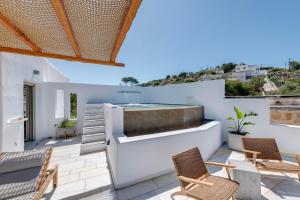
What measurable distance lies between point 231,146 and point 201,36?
31.6ft

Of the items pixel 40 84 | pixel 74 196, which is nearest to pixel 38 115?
pixel 40 84

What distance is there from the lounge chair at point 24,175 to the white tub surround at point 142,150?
1.55 meters

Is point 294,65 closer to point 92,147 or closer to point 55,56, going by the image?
point 92,147

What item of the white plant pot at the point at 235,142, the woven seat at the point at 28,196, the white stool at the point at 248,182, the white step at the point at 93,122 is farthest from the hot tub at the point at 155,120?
the white stool at the point at 248,182

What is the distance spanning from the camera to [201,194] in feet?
8.15

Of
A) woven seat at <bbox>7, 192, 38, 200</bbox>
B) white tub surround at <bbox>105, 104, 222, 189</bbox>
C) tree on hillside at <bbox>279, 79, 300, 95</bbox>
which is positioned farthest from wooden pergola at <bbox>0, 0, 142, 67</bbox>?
tree on hillside at <bbox>279, 79, 300, 95</bbox>

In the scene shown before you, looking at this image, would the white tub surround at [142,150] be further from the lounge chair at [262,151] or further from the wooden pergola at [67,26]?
the wooden pergola at [67,26]

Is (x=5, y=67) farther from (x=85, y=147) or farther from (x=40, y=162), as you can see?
(x=85, y=147)

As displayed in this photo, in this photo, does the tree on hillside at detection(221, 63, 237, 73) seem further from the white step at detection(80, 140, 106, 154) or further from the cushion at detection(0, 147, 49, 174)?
the cushion at detection(0, 147, 49, 174)

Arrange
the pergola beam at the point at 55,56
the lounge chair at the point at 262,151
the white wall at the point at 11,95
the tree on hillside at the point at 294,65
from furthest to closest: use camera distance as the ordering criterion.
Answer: the tree on hillside at the point at 294,65 → the lounge chair at the point at 262,151 → the white wall at the point at 11,95 → the pergola beam at the point at 55,56

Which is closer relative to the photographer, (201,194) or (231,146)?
(201,194)

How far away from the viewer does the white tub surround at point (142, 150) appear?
11.2ft

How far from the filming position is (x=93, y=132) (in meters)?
6.57

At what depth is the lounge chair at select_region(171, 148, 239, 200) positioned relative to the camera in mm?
2429
